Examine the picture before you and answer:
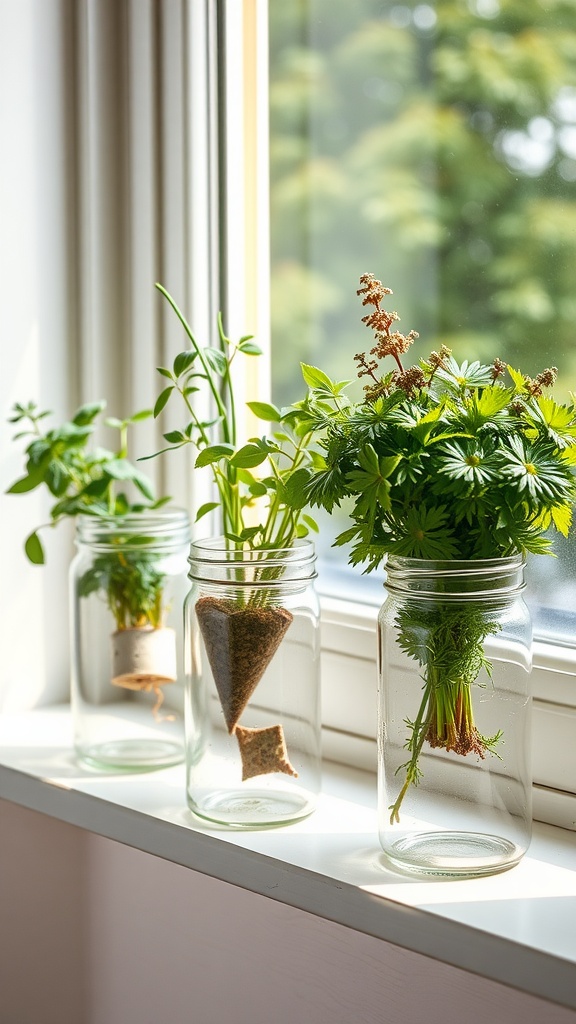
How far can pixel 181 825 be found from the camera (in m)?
0.86

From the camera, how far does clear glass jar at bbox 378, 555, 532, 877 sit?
2.44 ft

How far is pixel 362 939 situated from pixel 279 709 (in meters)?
0.19

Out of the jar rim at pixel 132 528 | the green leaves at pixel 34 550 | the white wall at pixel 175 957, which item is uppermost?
the jar rim at pixel 132 528

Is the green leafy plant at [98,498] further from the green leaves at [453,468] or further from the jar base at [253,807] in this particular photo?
the green leaves at [453,468]

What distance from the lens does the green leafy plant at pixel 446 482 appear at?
27.2 inches

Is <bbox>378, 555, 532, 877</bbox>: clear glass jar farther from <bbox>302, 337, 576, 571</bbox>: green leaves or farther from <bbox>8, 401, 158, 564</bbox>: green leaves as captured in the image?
<bbox>8, 401, 158, 564</bbox>: green leaves

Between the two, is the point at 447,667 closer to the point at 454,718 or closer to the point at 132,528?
the point at 454,718

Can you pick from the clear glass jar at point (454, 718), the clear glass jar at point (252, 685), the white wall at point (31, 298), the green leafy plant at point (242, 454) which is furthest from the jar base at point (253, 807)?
the white wall at point (31, 298)

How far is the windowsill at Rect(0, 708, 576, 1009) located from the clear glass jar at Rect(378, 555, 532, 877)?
1.2 inches

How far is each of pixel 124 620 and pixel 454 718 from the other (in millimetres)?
397

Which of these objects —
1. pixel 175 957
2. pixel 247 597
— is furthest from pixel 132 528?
pixel 175 957

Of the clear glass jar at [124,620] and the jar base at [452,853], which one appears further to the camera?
the clear glass jar at [124,620]

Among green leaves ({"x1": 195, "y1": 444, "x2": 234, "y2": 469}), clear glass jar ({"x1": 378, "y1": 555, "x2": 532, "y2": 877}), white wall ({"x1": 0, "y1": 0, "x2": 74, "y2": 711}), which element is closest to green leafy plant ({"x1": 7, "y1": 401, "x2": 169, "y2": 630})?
white wall ({"x1": 0, "y1": 0, "x2": 74, "y2": 711})

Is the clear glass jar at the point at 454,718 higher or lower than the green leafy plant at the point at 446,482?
lower
